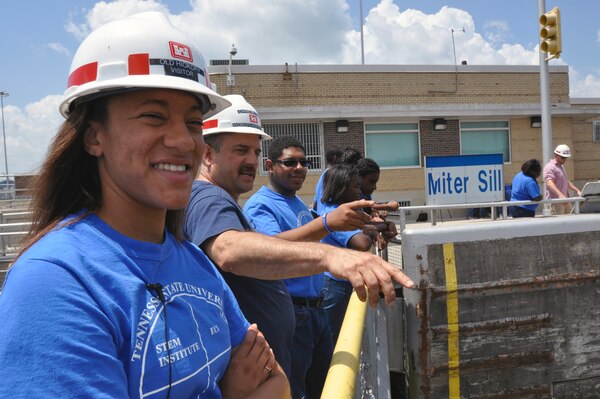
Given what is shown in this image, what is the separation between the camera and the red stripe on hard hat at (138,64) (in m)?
1.26

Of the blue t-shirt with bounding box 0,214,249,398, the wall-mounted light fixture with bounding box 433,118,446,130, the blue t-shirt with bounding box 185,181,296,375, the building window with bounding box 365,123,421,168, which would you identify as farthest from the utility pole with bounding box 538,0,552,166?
the blue t-shirt with bounding box 0,214,249,398

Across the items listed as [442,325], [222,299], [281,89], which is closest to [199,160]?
[222,299]

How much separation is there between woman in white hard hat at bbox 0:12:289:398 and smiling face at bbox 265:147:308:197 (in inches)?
81.3

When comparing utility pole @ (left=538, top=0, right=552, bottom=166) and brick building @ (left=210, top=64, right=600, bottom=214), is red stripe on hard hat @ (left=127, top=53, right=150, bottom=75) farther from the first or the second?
brick building @ (left=210, top=64, right=600, bottom=214)

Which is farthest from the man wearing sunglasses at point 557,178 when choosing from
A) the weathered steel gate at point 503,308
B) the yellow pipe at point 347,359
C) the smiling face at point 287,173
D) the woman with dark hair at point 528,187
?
the yellow pipe at point 347,359

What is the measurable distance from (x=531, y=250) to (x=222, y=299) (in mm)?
3246

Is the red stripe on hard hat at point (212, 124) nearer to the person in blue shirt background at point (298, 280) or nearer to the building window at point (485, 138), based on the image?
the person in blue shirt background at point (298, 280)

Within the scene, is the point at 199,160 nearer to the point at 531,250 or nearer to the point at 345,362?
the point at 345,362

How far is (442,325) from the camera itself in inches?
151

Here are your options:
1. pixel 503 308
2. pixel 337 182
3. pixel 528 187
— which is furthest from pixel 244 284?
pixel 528 187

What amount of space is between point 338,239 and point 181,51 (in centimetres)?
279

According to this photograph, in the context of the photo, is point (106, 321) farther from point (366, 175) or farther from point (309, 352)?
point (366, 175)

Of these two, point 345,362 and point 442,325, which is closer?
point 345,362

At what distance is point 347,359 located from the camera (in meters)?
1.68
